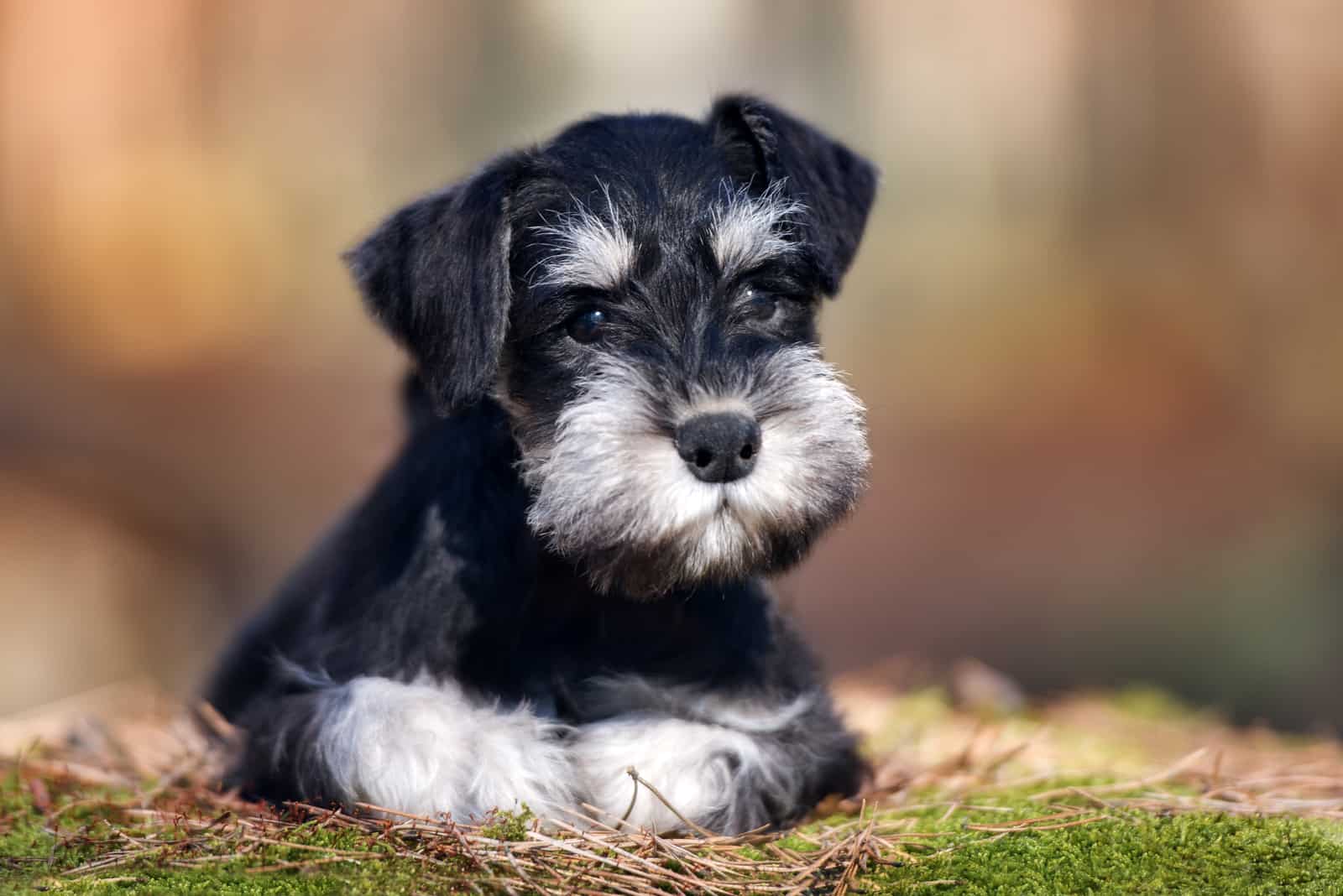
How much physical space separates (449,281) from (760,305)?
2.97ft

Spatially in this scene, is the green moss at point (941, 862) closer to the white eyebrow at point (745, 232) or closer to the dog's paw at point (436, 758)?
the dog's paw at point (436, 758)

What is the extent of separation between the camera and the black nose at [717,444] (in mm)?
3166

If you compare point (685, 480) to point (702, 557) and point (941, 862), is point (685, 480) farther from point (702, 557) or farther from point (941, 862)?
point (941, 862)

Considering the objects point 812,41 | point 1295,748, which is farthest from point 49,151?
point 1295,748

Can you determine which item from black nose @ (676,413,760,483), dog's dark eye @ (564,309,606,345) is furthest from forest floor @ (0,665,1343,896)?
dog's dark eye @ (564,309,606,345)

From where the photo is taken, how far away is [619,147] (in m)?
3.82

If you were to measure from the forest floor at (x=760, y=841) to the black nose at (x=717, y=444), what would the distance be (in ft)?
3.00

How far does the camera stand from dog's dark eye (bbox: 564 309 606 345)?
145 inches

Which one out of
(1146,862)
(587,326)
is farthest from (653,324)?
(1146,862)

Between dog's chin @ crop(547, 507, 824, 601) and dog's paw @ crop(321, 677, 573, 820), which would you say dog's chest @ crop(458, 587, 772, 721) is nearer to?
dog's paw @ crop(321, 677, 573, 820)

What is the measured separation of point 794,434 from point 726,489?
0.83ft

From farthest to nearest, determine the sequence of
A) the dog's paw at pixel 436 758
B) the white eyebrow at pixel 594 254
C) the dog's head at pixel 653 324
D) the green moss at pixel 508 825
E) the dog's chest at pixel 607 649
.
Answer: the dog's chest at pixel 607 649 < the white eyebrow at pixel 594 254 < the dog's paw at pixel 436 758 < the dog's head at pixel 653 324 < the green moss at pixel 508 825

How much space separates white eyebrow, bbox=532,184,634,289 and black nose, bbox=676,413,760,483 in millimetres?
612

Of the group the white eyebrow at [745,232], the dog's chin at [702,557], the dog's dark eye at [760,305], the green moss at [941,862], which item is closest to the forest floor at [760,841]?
the green moss at [941,862]
